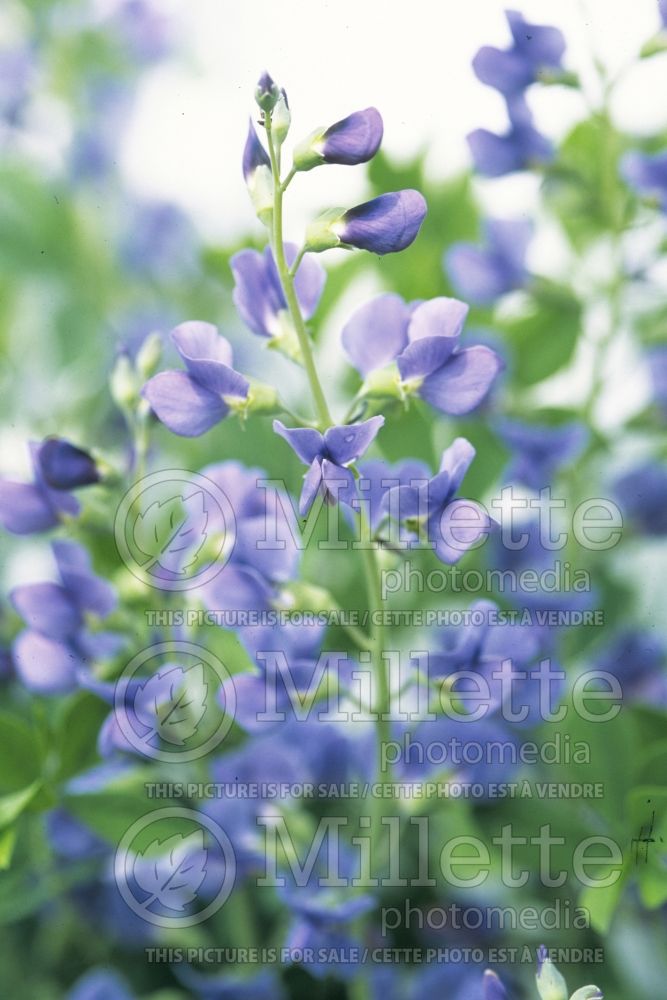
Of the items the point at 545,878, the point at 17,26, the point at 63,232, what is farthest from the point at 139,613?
the point at 17,26

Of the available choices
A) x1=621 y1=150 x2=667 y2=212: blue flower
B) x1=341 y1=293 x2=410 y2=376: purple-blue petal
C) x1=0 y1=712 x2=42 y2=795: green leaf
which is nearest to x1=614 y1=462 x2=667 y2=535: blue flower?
x1=621 y1=150 x2=667 y2=212: blue flower

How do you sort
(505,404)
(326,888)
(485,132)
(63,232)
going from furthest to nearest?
1. (63,232)
2. (505,404)
3. (485,132)
4. (326,888)

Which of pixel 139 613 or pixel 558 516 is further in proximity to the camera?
pixel 558 516

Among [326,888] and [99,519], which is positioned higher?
[99,519]

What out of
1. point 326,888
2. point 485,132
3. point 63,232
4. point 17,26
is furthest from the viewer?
point 17,26

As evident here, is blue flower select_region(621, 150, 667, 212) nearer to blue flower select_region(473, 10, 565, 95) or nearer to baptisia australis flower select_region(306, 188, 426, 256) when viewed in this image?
blue flower select_region(473, 10, 565, 95)

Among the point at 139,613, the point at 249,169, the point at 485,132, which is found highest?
the point at 485,132

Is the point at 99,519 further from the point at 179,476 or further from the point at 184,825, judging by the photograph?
the point at 184,825
